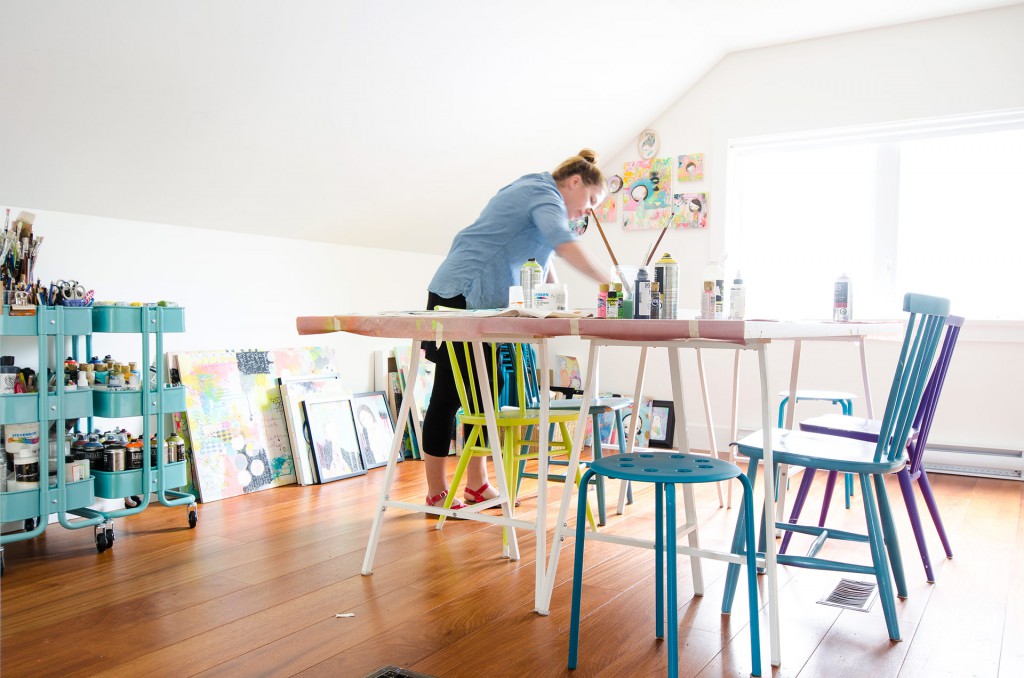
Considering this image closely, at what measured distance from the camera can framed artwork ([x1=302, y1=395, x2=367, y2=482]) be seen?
3.55 m

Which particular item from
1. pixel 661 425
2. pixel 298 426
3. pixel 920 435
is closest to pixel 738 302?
pixel 920 435

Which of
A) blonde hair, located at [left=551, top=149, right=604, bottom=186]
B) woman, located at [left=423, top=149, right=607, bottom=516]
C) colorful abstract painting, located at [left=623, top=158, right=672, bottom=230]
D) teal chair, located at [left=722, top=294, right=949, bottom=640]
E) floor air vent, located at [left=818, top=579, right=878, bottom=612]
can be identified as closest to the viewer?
teal chair, located at [left=722, top=294, right=949, bottom=640]

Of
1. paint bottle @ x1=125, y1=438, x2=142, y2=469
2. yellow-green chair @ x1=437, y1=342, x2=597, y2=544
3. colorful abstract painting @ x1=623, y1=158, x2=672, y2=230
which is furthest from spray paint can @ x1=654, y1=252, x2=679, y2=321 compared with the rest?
colorful abstract painting @ x1=623, y1=158, x2=672, y2=230

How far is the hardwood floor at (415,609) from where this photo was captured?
5.67 ft

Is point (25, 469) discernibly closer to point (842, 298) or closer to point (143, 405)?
point (143, 405)

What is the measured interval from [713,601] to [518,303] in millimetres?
981

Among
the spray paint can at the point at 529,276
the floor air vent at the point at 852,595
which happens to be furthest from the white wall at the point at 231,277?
the floor air vent at the point at 852,595

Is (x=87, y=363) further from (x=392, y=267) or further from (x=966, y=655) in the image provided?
(x=966, y=655)

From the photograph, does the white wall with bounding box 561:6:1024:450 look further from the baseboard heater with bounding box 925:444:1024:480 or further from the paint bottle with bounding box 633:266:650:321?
the paint bottle with bounding box 633:266:650:321

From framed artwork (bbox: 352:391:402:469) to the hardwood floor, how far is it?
896 mm

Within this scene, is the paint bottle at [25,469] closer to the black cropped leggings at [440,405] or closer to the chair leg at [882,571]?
the black cropped leggings at [440,405]

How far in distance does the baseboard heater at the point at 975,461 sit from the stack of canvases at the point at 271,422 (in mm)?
2670

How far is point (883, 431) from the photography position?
1.89m

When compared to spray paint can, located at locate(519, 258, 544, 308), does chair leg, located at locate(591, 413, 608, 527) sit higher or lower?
lower
